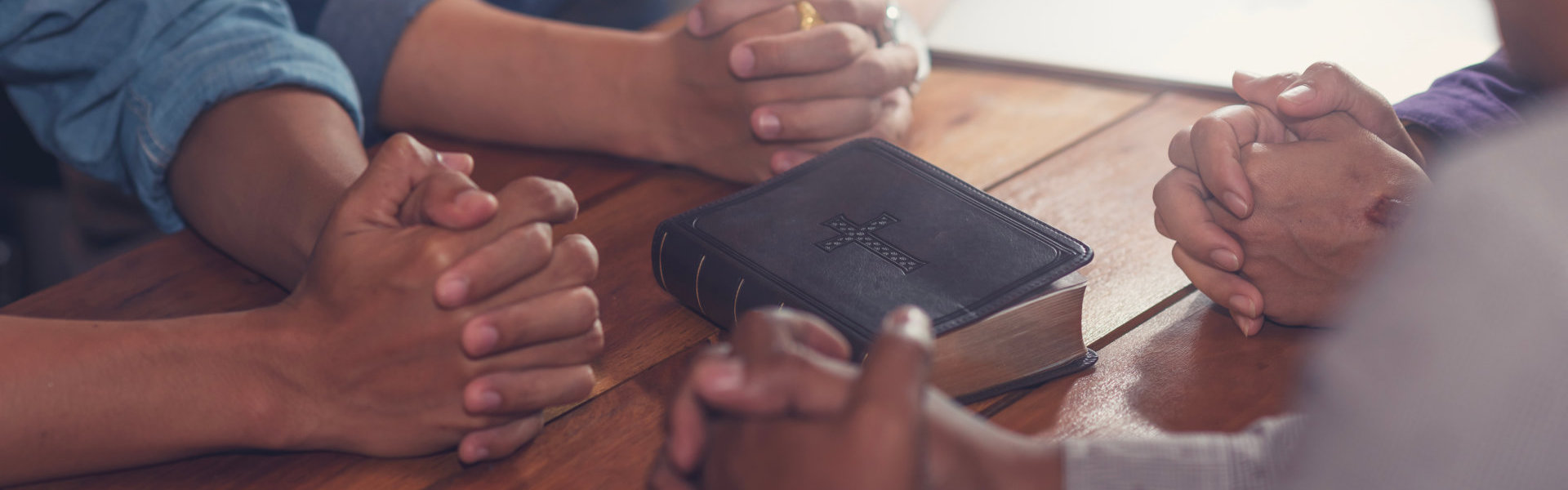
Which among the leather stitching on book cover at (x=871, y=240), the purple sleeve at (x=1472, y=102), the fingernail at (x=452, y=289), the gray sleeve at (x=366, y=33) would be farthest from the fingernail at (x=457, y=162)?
the purple sleeve at (x=1472, y=102)

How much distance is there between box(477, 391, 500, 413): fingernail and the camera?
64 cm

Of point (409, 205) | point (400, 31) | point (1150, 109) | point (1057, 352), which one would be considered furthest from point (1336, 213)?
point (400, 31)

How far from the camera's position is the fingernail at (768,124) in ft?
3.29

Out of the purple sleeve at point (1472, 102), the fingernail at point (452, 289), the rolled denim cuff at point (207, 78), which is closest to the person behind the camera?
the fingernail at point (452, 289)

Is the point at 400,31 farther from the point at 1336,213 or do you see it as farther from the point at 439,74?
the point at 1336,213

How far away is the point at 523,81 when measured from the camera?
1135 mm

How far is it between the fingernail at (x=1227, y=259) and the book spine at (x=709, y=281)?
1.03 ft

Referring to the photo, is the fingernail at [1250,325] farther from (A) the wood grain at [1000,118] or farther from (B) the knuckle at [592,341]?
(B) the knuckle at [592,341]

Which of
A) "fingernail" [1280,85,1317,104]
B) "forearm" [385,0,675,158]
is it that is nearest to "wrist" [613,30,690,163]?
"forearm" [385,0,675,158]

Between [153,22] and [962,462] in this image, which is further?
[153,22]

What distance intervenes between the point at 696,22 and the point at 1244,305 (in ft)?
1.91

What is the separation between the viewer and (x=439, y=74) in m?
1.16

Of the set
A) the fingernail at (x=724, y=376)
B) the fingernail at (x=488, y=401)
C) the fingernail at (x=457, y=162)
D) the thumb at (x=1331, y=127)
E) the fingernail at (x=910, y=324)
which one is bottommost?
the fingernail at (x=488, y=401)

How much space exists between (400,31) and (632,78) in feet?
0.97
